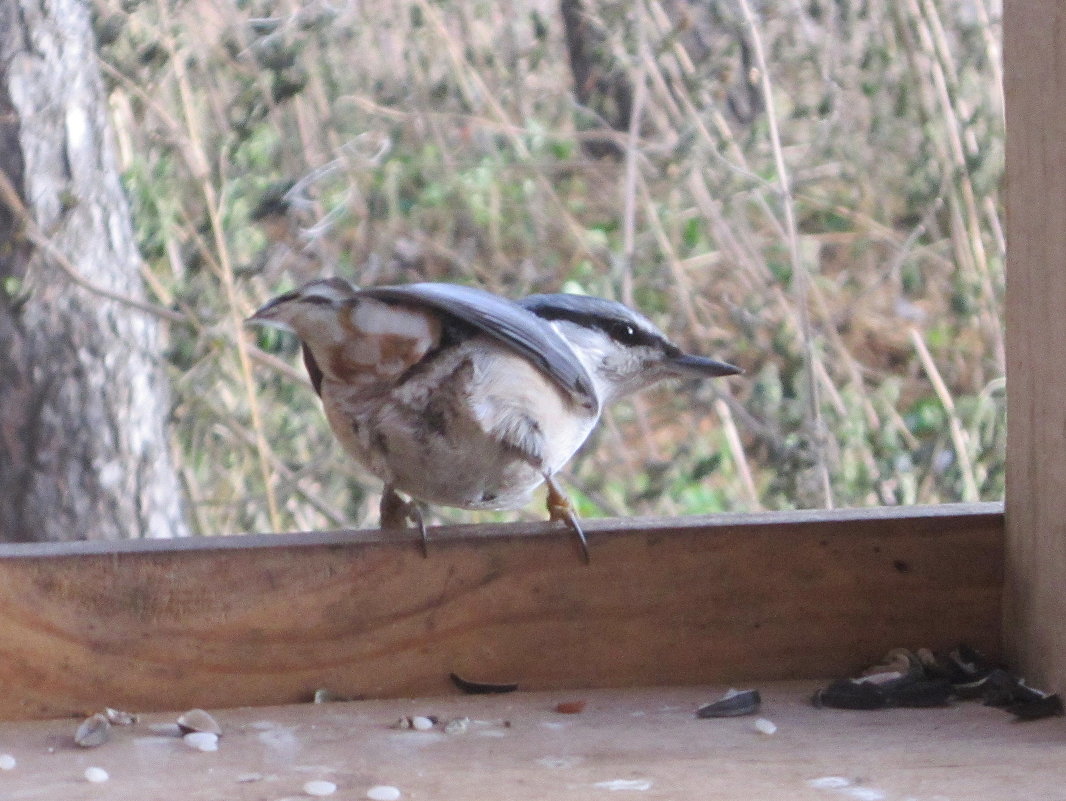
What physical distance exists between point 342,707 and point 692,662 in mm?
362

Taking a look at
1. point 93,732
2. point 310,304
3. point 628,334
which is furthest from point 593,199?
point 93,732

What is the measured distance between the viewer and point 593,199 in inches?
157

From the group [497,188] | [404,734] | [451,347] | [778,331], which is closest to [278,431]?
[497,188]

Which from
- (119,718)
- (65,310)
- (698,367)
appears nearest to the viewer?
(119,718)

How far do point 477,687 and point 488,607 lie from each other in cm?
8

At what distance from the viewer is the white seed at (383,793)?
1075 mm

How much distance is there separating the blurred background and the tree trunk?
12 centimetres

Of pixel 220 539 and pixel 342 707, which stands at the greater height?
pixel 220 539

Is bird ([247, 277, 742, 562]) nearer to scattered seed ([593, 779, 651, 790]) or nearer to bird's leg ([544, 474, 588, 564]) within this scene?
bird's leg ([544, 474, 588, 564])

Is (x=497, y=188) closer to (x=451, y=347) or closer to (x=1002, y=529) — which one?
(x=451, y=347)

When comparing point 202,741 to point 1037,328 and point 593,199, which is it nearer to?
point 1037,328

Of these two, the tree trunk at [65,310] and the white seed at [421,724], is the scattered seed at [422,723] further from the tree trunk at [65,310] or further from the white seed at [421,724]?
the tree trunk at [65,310]

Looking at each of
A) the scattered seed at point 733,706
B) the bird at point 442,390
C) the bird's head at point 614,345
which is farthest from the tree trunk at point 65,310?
the scattered seed at point 733,706

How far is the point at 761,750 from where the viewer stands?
1.19 m
